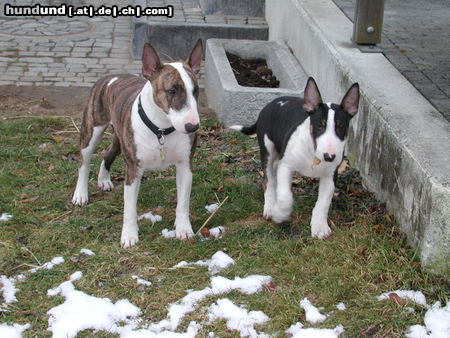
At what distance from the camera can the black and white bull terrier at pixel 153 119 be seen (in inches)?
182

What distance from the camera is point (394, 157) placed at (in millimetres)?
5168

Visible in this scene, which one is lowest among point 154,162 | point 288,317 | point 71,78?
point 71,78

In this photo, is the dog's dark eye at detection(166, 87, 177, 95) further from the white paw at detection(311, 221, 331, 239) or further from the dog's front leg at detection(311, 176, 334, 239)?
the white paw at detection(311, 221, 331, 239)

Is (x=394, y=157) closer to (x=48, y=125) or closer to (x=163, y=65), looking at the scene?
(x=163, y=65)

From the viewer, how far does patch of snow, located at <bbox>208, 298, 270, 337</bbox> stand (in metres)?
4.11

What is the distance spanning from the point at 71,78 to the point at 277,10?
322 cm

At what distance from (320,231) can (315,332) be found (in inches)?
48.7

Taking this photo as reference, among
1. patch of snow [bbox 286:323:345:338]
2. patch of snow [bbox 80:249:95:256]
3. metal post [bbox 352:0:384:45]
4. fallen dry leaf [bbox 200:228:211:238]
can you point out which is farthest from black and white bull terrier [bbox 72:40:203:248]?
metal post [bbox 352:0:384:45]

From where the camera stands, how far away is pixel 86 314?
14.0 ft

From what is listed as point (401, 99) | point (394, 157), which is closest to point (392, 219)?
point (394, 157)

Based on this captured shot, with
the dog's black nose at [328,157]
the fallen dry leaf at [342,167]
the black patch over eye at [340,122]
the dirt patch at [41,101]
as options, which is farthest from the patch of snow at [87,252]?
the dirt patch at [41,101]

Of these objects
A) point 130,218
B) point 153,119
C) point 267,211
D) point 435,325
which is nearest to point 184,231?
point 130,218

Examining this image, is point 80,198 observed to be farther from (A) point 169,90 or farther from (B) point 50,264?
(A) point 169,90

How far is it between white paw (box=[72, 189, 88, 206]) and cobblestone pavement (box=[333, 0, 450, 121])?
10.2ft
